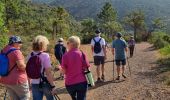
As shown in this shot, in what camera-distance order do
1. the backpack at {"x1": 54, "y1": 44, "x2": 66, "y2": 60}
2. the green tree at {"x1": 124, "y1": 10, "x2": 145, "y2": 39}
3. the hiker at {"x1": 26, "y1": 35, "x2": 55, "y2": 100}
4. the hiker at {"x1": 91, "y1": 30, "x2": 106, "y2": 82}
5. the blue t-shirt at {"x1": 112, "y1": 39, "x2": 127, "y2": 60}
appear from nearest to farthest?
the hiker at {"x1": 26, "y1": 35, "x2": 55, "y2": 100} < the hiker at {"x1": 91, "y1": 30, "x2": 106, "y2": 82} < the blue t-shirt at {"x1": 112, "y1": 39, "x2": 127, "y2": 60} < the backpack at {"x1": 54, "y1": 44, "x2": 66, "y2": 60} < the green tree at {"x1": 124, "y1": 10, "x2": 145, "y2": 39}

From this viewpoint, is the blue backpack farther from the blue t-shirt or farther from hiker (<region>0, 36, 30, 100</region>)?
the blue t-shirt

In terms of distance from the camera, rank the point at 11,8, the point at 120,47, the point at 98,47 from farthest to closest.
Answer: the point at 11,8
the point at 120,47
the point at 98,47

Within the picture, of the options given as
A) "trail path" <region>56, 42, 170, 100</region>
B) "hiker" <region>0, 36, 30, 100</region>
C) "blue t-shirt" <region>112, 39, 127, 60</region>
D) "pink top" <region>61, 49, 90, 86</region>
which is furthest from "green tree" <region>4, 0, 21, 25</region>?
"hiker" <region>0, 36, 30, 100</region>

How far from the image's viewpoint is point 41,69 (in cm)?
822

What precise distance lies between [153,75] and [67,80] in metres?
9.30

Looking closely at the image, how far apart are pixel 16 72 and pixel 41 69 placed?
0.54m

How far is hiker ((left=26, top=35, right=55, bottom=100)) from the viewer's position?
26.5 feet

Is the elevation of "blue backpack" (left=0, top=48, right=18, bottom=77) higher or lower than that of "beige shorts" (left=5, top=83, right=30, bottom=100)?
higher

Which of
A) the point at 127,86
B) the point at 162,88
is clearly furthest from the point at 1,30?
the point at 162,88

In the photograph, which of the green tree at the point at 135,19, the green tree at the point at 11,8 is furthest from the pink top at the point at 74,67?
the green tree at the point at 135,19

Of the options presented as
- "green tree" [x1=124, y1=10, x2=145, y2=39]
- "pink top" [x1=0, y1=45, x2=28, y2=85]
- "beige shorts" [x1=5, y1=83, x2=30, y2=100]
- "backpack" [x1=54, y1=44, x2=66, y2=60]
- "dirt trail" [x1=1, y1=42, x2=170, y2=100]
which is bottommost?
"green tree" [x1=124, y1=10, x2=145, y2=39]

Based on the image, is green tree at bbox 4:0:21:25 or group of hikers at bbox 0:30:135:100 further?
green tree at bbox 4:0:21:25

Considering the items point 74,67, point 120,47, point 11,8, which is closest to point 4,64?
point 74,67

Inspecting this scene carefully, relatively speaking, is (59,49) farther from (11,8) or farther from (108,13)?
(108,13)
